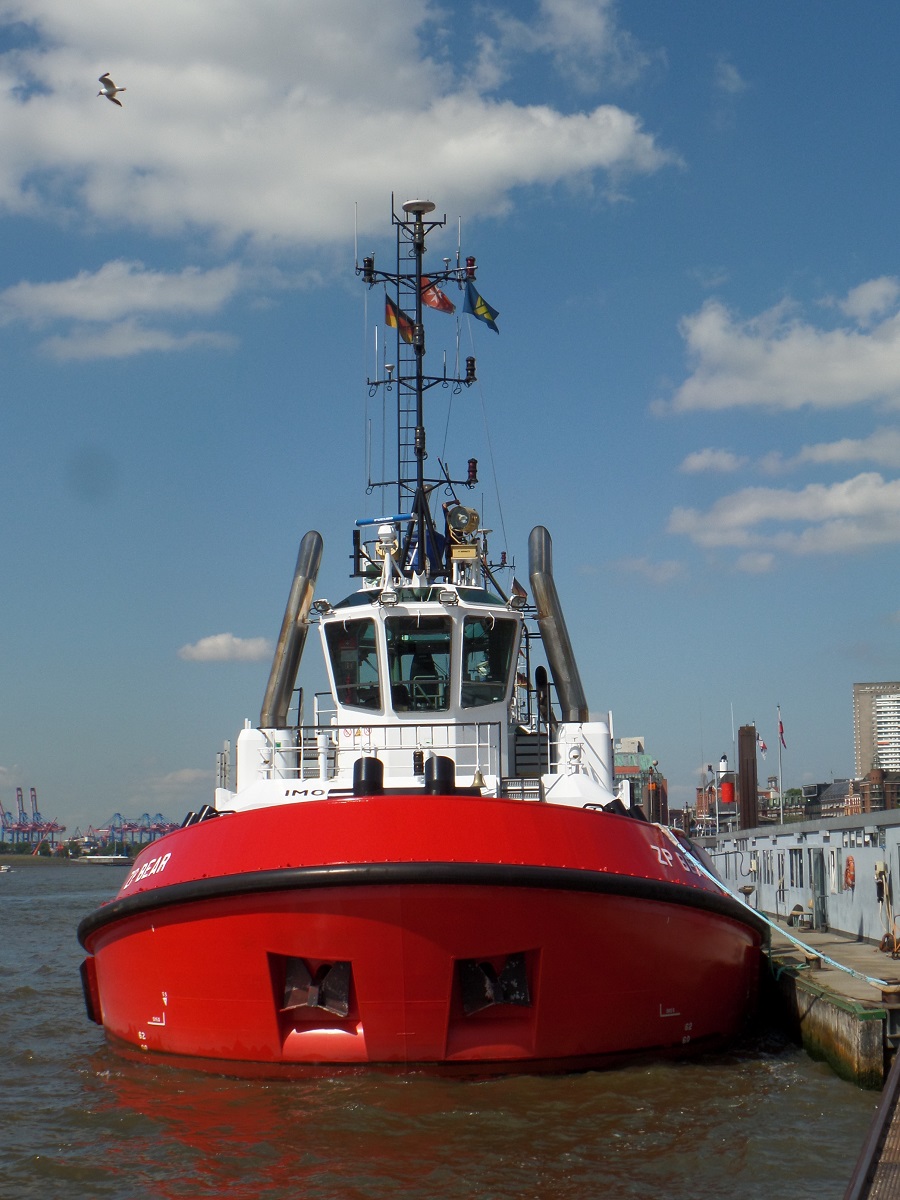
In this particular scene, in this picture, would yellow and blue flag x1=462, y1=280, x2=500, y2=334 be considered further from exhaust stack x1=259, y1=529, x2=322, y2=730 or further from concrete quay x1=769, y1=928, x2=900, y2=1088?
concrete quay x1=769, y1=928, x2=900, y2=1088

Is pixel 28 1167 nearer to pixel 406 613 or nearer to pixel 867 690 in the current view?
pixel 406 613

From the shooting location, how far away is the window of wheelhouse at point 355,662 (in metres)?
9.52

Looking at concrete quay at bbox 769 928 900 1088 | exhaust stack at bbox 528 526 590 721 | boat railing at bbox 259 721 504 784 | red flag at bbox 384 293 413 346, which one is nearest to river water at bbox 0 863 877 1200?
concrete quay at bbox 769 928 900 1088

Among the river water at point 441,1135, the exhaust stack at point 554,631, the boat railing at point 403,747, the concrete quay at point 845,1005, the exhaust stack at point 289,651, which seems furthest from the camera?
the exhaust stack at point 289,651

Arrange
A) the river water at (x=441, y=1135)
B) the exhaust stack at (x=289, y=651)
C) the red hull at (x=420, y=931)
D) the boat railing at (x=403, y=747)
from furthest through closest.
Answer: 1. the exhaust stack at (x=289, y=651)
2. the boat railing at (x=403, y=747)
3. the red hull at (x=420, y=931)
4. the river water at (x=441, y=1135)

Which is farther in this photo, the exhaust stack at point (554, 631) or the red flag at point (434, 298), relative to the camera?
the red flag at point (434, 298)

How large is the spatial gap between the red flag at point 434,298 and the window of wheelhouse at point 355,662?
4.12 meters

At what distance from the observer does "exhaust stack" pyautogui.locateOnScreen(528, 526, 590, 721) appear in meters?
9.95

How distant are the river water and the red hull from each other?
25cm

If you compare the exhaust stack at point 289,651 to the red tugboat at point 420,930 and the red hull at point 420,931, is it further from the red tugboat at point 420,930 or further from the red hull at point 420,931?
the red hull at point 420,931

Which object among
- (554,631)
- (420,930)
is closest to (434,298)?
(554,631)

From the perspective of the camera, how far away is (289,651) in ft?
35.2

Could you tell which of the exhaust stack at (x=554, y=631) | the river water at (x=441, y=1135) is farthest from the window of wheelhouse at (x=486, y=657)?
the river water at (x=441, y=1135)

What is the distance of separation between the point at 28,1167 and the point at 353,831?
2364mm
